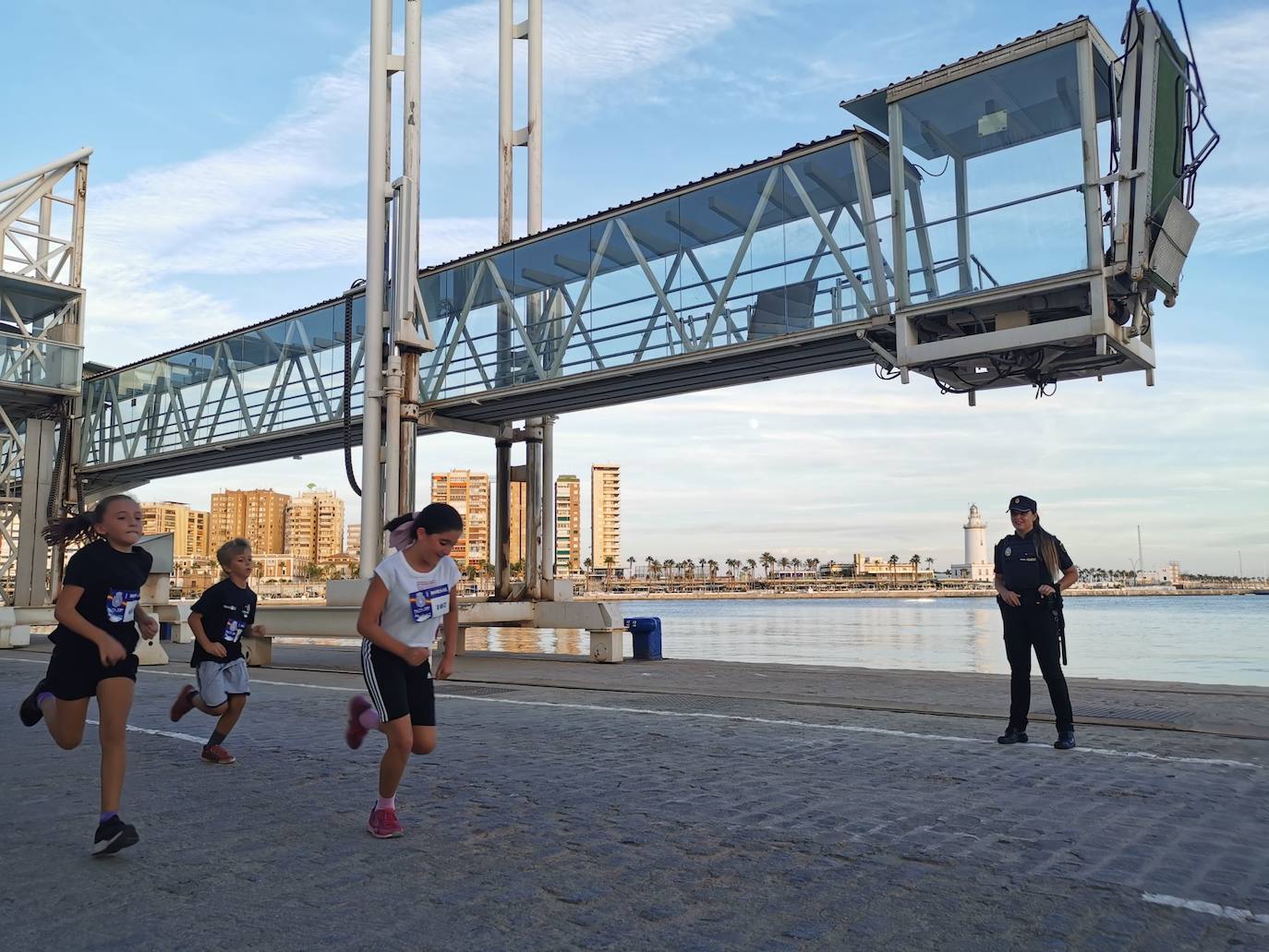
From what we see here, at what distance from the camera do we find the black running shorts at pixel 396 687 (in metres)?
4.95

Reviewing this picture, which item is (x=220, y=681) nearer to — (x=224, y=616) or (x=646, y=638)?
(x=224, y=616)

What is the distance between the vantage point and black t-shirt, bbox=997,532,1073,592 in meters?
7.93

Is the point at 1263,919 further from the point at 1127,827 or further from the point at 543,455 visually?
the point at 543,455

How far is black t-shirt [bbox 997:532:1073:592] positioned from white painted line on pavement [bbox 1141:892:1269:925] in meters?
4.26

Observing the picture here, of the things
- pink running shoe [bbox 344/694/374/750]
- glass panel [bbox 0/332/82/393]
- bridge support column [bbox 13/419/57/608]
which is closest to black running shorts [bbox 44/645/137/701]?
pink running shoe [bbox 344/694/374/750]

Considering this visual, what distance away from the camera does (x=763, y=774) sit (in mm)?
6492

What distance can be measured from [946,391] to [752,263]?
11.6 ft

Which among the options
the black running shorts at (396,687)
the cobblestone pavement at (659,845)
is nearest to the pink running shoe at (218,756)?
the cobblestone pavement at (659,845)

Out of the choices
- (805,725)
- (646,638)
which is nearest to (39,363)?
(646,638)

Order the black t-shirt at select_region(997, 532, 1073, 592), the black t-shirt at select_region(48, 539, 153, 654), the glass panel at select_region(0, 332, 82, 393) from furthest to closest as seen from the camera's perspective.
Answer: the glass panel at select_region(0, 332, 82, 393) → the black t-shirt at select_region(997, 532, 1073, 592) → the black t-shirt at select_region(48, 539, 153, 654)

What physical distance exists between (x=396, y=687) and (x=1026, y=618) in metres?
5.37

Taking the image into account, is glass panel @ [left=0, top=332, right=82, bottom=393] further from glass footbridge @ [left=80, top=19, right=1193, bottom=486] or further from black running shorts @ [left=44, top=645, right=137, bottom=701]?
black running shorts @ [left=44, top=645, right=137, bottom=701]

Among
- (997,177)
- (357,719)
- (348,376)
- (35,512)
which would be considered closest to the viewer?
(357,719)

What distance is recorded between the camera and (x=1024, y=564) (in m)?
8.00
